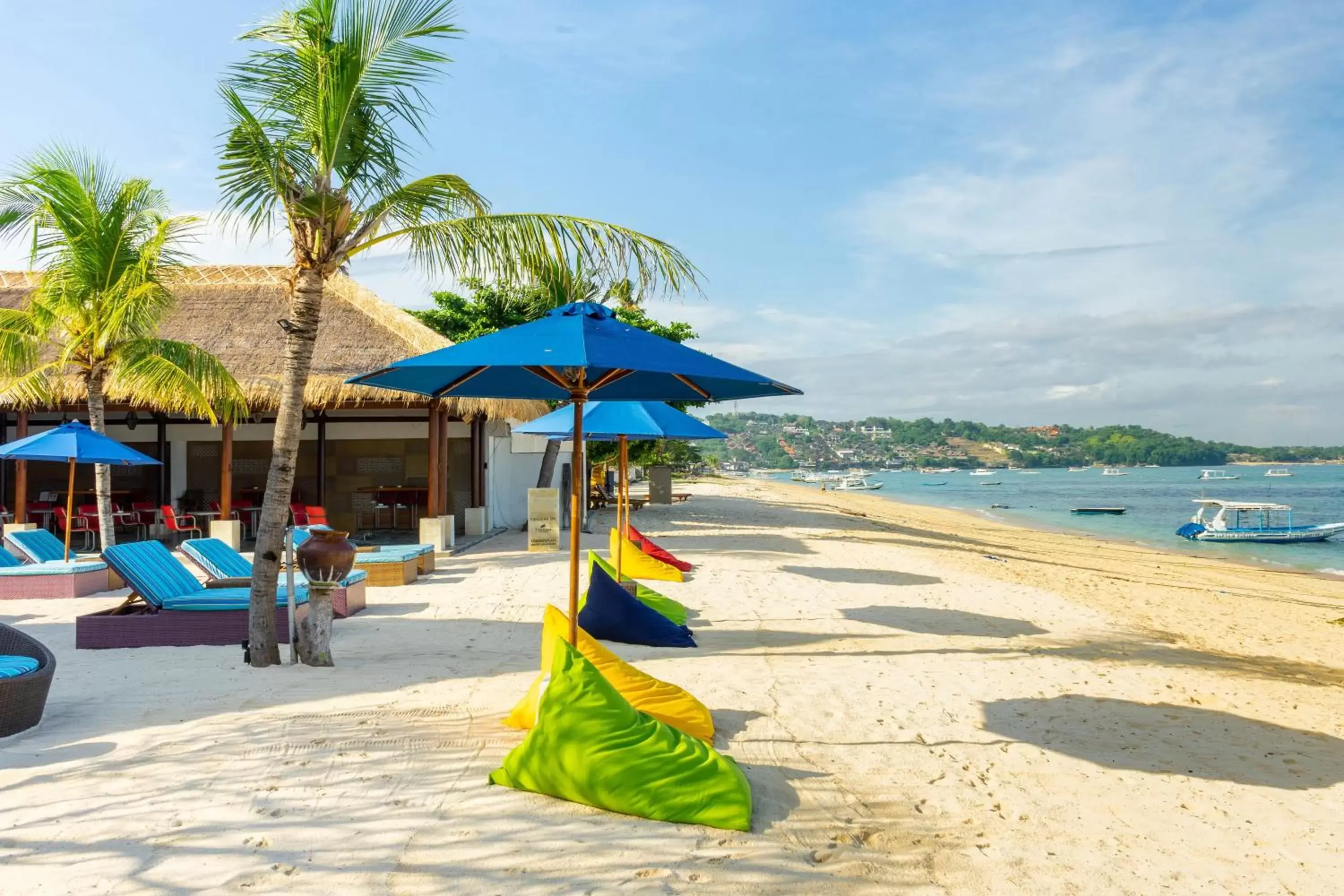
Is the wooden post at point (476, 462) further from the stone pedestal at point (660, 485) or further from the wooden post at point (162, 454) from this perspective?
the stone pedestal at point (660, 485)

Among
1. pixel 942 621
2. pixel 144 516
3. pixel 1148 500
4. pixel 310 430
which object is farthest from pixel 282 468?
pixel 1148 500

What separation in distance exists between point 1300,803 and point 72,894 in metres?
4.49

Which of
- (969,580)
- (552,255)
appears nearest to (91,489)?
(552,255)

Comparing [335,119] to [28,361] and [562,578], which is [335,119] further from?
[28,361]

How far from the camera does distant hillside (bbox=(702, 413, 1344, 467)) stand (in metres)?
135

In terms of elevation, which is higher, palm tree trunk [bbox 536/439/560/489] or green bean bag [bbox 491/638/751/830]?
palm tree trunk [bbox 536/439/560/489]

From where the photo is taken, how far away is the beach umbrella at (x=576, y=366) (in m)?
3.96

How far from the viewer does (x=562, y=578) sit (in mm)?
9711

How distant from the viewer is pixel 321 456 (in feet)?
51.8

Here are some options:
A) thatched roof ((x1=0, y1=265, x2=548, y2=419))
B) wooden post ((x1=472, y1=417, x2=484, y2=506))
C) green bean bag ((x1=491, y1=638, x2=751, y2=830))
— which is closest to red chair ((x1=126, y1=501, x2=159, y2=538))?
thatched roof ((x1=0, y1=265, x2=548, y2=419))

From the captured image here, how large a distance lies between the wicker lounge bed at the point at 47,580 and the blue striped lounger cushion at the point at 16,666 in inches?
205

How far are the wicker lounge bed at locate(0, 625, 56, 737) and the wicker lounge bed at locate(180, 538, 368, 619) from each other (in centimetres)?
282

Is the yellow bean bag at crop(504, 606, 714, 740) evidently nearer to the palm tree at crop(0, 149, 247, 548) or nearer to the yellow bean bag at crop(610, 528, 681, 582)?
the yellow bean bag at crop(610, 528, 681, 582)

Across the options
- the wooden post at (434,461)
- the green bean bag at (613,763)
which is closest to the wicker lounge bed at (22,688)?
the green bean bag at (613,763)
